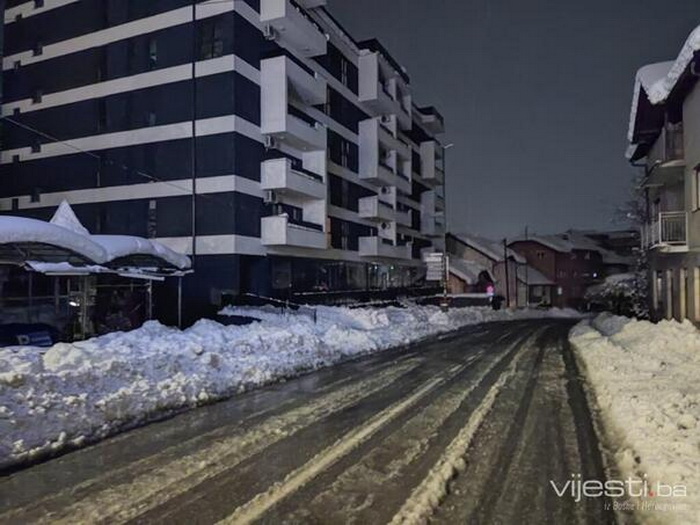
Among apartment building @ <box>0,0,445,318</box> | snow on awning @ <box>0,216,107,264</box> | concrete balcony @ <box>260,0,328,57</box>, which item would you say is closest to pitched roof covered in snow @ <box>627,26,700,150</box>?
apartment building @ <box>0,0,445,318</box>

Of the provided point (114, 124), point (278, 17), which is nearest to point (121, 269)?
point (114, 124)

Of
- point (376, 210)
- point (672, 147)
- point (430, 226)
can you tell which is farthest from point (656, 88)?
point (430, 226)

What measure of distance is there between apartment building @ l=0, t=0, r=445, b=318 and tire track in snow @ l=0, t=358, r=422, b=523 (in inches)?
617

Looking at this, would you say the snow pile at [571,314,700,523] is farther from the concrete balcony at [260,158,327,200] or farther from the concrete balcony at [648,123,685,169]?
the concrete balcony at [260,158,327,200]

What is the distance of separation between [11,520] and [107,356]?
18.9 ft

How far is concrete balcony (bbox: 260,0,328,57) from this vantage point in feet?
83.2

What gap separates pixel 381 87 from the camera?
1502 inches

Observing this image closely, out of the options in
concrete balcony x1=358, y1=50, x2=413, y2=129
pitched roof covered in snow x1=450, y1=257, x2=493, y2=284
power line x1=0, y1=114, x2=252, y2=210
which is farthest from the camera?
pitched roof covered in snow x1=450, y1=257, x2=493, y2=284

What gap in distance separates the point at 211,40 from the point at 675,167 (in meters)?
20.6

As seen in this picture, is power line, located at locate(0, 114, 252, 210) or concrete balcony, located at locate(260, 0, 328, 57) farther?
concrete balcony, located at locate(260, 0, 328, 57)

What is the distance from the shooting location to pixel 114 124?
1046 inches

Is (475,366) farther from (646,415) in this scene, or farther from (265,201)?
(265,201)

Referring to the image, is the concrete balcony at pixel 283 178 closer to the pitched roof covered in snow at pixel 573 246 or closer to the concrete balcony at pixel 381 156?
the concrete balcony at pixel 381 156

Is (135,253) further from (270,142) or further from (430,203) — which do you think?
(430,203)
